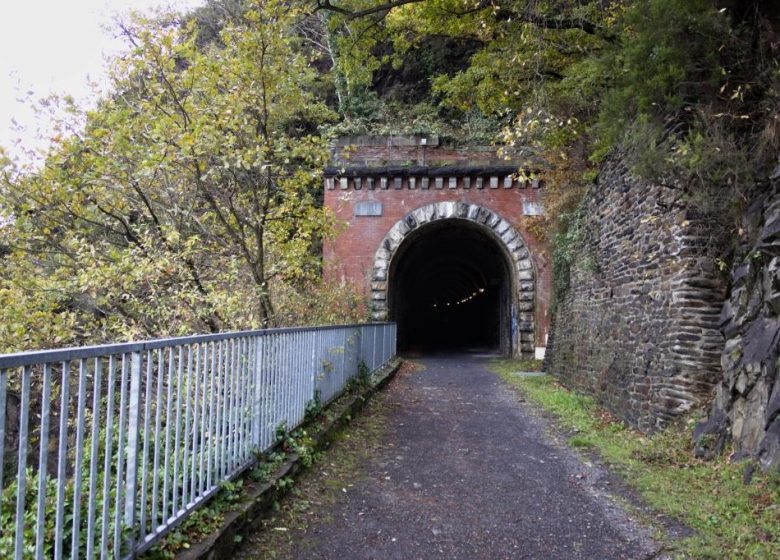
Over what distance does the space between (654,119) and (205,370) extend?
18.2ft

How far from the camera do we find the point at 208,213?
26.7 ft

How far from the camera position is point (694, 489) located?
4.71 meters

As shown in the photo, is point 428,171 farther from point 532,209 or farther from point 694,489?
point 694,489

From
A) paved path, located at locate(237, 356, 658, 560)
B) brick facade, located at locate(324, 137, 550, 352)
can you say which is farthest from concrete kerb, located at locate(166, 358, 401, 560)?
brick facade, located at locate(324, 137, 550, 352)

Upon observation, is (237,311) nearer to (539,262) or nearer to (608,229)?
(608,229)

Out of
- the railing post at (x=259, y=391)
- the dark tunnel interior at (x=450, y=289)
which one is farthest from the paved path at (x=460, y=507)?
the dark tunnel interior at (x=450, y=289)

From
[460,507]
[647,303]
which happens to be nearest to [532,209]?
[647,303]

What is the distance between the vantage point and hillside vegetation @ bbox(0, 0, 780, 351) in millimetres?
5789

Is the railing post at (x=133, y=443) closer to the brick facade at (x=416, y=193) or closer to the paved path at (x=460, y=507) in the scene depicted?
the paved path at (x=460, y=507)

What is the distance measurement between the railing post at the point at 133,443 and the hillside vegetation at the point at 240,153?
4.02m

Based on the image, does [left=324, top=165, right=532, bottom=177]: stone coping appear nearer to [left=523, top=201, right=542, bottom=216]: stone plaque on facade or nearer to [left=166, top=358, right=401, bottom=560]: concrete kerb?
[left=523, top=201, right=542, bottom=216]: stone plaque on facade

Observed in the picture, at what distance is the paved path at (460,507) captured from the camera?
373 cm

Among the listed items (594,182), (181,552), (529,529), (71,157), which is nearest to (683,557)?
(529,529)

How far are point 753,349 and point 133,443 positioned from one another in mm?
5056
